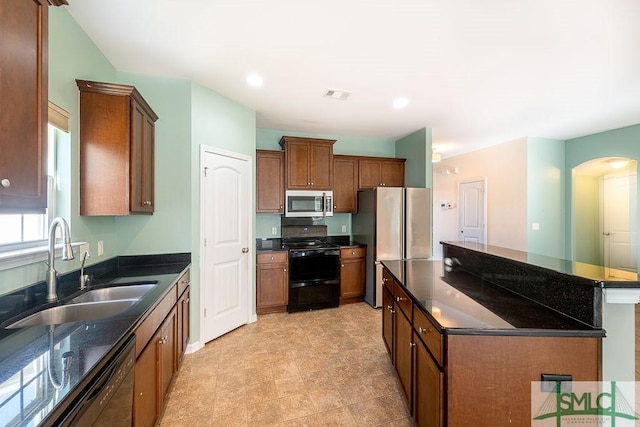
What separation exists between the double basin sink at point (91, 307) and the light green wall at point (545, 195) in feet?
18.9

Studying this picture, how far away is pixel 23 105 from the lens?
1.01 m

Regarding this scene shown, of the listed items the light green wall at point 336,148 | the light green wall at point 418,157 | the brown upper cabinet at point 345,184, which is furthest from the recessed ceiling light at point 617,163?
the brown upper cabinet at point 345,184

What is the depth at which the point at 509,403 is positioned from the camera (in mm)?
1137

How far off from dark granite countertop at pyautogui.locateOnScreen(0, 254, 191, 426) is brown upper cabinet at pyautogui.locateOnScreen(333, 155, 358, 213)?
9.72ft

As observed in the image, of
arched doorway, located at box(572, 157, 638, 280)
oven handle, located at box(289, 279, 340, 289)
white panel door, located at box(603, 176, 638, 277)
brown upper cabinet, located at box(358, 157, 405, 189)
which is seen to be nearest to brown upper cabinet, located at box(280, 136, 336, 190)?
brown upper cabinet, located at box(358, 157, 405, 189)

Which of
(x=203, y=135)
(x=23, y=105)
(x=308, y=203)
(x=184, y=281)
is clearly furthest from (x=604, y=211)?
(x=23, y=105)

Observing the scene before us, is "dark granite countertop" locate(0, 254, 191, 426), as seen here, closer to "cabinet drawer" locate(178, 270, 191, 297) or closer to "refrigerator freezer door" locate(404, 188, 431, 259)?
"cabinet drawer" locate(178, 270, 191, 297)

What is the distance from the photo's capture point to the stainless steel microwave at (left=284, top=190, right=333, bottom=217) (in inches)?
156

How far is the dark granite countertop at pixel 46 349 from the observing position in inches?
27.0

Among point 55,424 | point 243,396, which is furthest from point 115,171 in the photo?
point 243,396

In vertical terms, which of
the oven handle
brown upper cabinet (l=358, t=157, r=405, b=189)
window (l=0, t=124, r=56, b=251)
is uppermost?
brown upper cabinet (l=358, t=157, r=405, b=189)

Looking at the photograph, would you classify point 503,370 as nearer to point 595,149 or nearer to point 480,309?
point 480,309

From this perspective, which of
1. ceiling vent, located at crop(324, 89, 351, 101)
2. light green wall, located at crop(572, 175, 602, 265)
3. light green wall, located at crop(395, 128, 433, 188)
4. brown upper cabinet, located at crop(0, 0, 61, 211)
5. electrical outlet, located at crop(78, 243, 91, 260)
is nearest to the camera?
brown upper cabinet, located at crop(0, 0, 61, 211)

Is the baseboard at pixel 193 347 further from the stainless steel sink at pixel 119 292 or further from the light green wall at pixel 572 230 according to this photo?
the light green wall at pixel 572 230
